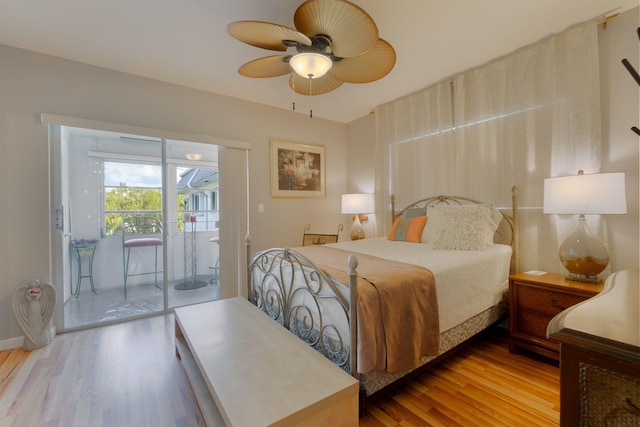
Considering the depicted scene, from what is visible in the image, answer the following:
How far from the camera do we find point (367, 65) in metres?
1.93

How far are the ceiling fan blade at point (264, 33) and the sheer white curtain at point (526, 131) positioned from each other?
2006 millimetres

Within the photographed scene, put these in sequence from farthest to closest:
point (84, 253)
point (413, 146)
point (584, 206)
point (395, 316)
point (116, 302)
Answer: point (413, 146)
point (116, 302)
point (84, 253)
point (584, 206)
point (395, 316)

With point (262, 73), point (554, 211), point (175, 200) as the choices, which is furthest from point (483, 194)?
point (175, 200)

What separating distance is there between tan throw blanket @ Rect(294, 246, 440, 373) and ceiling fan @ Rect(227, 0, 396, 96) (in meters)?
1.36

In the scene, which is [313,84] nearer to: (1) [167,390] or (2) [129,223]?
(1) [167,390]

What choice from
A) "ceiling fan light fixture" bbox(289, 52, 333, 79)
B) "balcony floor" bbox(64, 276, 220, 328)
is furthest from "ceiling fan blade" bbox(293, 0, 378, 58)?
"balcony floor" bbox(64, 276, 220, 328)

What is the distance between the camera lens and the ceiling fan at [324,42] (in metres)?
1.45

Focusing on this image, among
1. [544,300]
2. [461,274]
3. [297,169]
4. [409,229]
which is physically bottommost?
[544,300]

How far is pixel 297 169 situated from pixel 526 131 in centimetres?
268

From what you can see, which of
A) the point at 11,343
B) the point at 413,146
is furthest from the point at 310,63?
the point at 11,343

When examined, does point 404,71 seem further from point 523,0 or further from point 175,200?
point 175,200

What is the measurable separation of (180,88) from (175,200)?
129 cm

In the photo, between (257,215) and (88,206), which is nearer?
(88,206)

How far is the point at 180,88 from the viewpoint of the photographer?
10.1 ft
